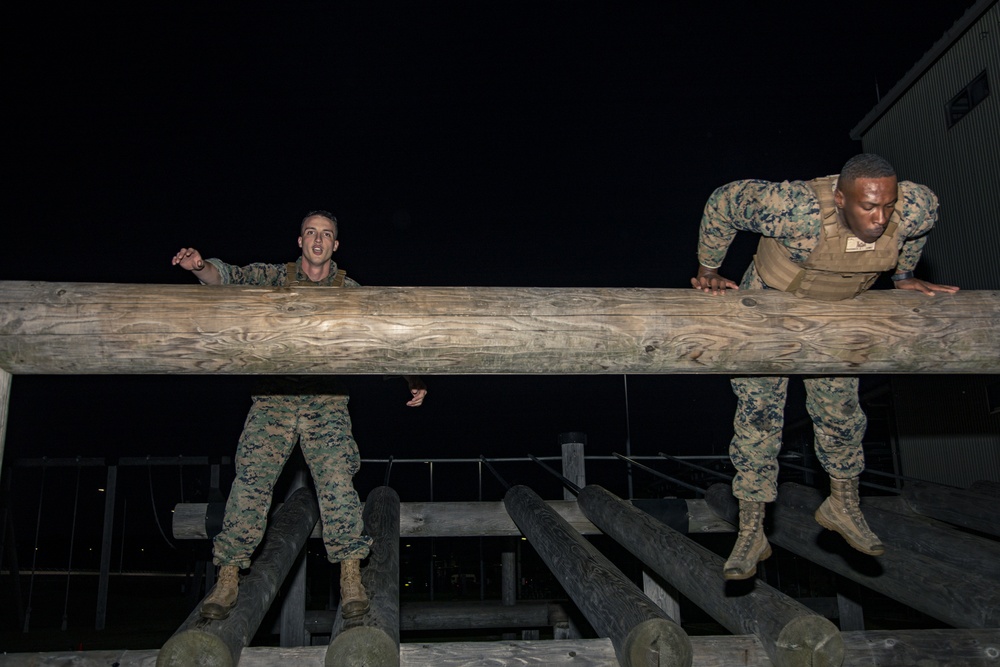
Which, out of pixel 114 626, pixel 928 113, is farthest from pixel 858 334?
pixel 114 626

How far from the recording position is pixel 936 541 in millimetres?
5047

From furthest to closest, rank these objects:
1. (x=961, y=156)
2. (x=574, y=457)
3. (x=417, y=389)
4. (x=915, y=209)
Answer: (x=961, y=156), (x=574, y=457), (x=417, y=389), (x=915, y=209)

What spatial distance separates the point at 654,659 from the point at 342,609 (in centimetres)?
168

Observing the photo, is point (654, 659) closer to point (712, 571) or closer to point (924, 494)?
point (712, 571)

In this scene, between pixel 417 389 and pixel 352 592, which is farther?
pixel 417 389

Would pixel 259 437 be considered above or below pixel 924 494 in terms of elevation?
above

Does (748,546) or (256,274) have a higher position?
(256,274)

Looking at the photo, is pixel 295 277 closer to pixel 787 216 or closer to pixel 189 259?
pixel 189 259

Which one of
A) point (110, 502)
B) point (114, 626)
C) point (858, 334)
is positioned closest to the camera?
point (858, 334)

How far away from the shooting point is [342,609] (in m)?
3.85

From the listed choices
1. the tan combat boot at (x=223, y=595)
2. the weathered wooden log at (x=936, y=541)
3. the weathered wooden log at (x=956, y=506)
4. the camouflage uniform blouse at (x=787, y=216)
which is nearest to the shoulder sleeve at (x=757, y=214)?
the camouflage uniform blouse at (x=787, y=216)

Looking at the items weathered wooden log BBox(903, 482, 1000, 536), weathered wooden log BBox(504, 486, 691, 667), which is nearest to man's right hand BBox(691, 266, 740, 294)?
weathered wooden log BBox(504, 486, 691, 667)

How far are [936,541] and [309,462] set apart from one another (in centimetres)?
444

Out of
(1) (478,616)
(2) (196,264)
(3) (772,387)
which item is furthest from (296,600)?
(3) (772,387)
